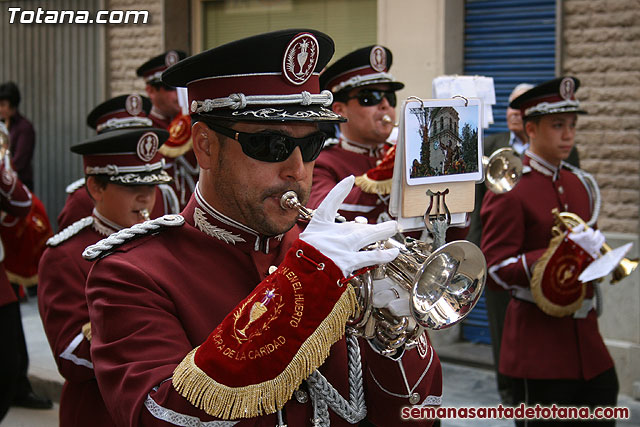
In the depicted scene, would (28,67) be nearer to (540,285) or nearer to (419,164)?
(540,285)

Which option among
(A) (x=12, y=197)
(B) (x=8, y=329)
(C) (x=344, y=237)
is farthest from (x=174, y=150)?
(C) (x=344, y=237)

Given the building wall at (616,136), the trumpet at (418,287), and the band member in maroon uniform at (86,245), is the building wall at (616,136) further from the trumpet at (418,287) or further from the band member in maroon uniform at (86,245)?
the trumpet at (418,287)

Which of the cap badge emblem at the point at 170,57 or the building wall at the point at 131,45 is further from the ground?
the building wall at the point at 131,45

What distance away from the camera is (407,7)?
802cm

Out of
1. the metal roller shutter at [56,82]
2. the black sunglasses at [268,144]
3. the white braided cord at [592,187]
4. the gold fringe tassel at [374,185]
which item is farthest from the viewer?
the metal roller shutter at [56,82]

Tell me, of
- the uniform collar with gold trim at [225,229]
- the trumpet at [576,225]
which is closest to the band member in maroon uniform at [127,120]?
the trumpet at [576,225]

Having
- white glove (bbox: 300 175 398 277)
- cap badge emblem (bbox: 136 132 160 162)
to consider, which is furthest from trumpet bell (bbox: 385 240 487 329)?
cap badge emblem (bbox: 136 132 160 162)

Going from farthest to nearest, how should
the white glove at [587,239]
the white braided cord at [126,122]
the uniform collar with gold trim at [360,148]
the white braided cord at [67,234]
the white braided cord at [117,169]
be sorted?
the white braided cord at [126,122] → the uniform collar with gold trim at [360,148] → the white glove at [587,239] → the white braided cord at [117,169] → the white braided cord at [67,234]

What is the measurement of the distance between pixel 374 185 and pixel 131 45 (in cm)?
672

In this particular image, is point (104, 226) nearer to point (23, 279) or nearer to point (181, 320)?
point (181, 320)

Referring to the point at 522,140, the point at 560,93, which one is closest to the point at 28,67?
the point at 522,140

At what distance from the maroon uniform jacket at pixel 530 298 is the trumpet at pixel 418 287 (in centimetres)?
263

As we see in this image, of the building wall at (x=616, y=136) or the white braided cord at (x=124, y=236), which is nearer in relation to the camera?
the white braided cord at (x=124, y=236)

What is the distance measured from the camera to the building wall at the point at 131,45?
10.3 metres
